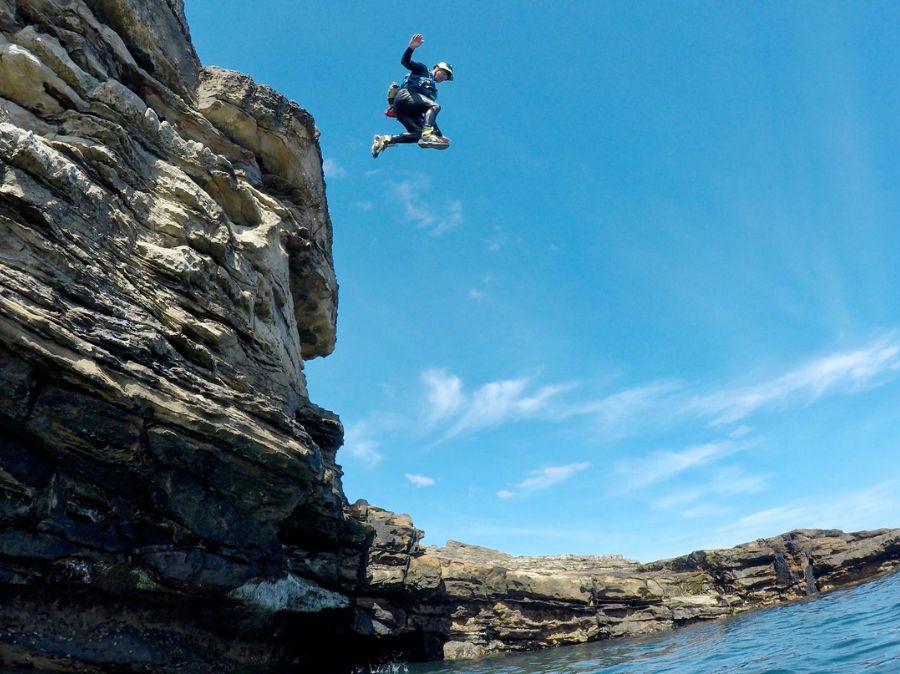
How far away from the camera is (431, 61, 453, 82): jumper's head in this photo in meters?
17.9

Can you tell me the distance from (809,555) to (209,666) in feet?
147

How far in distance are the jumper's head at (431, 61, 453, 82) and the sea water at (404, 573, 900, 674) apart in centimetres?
1930

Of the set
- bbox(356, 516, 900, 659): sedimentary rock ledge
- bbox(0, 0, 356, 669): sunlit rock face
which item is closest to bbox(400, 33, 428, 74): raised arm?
bbox(0, 0, 356, 669): sunlit rock face

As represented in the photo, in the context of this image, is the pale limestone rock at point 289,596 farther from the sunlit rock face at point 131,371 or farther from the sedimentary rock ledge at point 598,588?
the sedimentary rock ledge at point 598,588

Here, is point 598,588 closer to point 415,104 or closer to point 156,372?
point 415,104

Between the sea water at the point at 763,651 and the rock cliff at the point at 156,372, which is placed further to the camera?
the sea water at the point at 763,651

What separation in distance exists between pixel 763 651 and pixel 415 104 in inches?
859

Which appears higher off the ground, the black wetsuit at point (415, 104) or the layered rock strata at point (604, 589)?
the black wetsuit at point (415, 104)

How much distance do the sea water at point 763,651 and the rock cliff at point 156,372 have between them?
8.06 m

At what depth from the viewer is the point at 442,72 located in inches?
709

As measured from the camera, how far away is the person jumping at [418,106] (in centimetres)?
1792

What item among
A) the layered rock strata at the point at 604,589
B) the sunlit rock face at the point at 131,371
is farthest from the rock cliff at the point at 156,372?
the layered rock strata at the point at 604,589

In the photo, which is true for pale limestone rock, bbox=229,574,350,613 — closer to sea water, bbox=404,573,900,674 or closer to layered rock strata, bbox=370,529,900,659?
sea water, bbox=404,573,900,674

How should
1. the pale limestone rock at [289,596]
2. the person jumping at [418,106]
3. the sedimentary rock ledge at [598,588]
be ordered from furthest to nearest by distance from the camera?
the sedimentary rock ledge at [598,588] → the person jumping at [418,106] → the pale limestone rock at [289,596]
